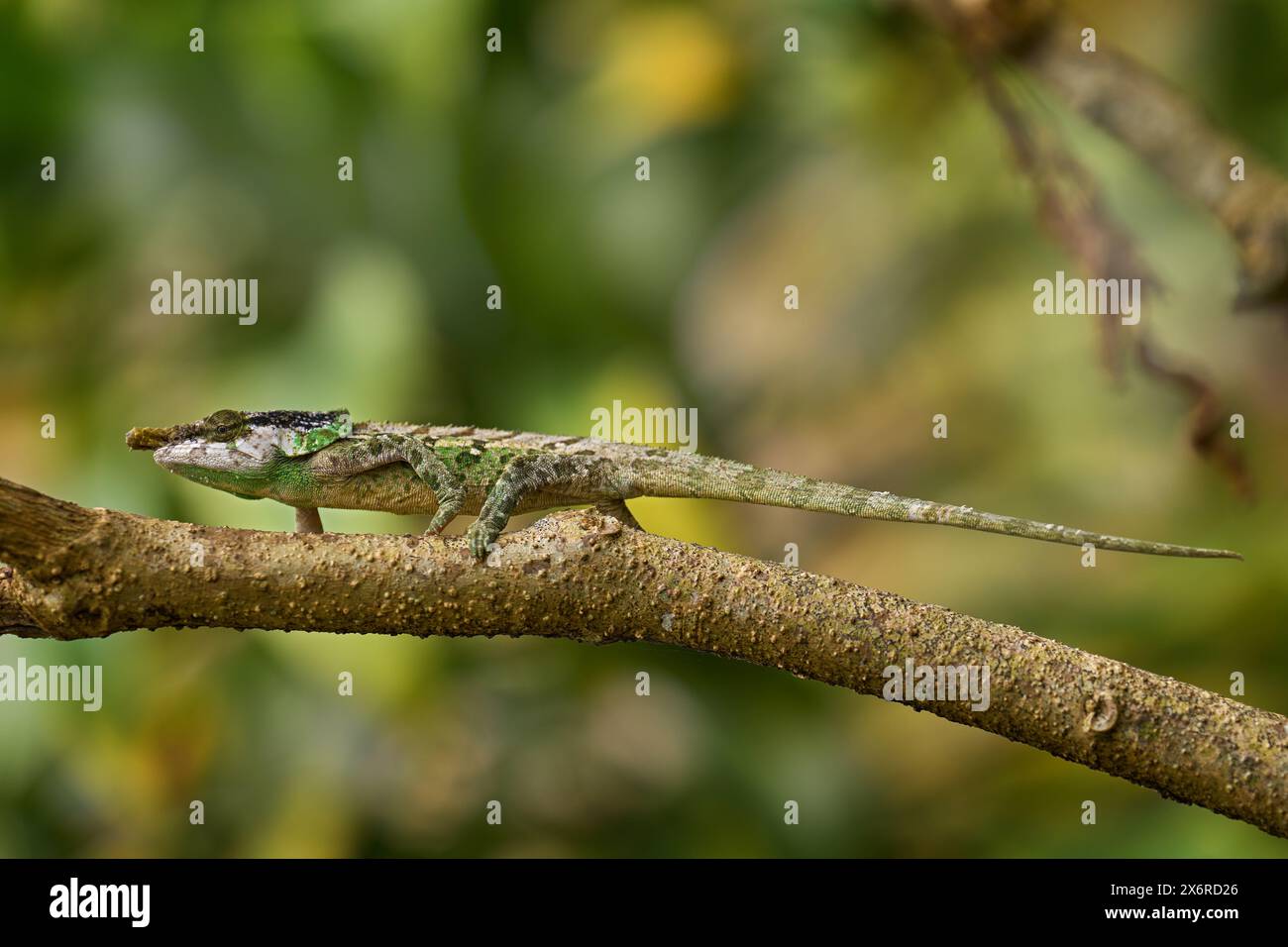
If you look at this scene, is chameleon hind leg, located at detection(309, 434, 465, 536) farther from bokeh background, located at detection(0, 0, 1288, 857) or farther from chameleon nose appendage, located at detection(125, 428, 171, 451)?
bokeh background, located at detection(0, 0, 1288, 857)

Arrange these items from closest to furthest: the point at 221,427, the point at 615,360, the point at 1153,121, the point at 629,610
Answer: the point at 629,610
the point at 221,427
the point at 1153,121
the point at 615,360

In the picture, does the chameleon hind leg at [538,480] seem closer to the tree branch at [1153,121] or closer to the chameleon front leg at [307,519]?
the chameleon front leg at [307,519]

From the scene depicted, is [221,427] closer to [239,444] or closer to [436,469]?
[239,444]

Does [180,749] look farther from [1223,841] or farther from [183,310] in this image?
[1223,841]

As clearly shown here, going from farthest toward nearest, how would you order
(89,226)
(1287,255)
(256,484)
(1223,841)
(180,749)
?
(89,226) → (180,749) → (1223,841) → (1287,255) → (256,484)

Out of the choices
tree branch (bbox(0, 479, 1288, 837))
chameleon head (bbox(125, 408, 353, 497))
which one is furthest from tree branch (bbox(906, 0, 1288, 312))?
chameleon head (bbox(125, 408, 353, 497))

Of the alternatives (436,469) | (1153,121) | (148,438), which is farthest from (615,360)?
(148,438)

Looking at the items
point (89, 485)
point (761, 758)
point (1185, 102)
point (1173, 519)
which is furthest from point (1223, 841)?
point (89, 485)

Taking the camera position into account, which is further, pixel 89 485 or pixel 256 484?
pixel 89 485
